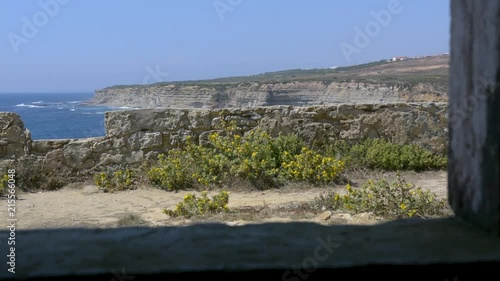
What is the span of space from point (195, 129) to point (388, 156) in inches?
102

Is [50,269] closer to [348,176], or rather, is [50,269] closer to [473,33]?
[473,33]

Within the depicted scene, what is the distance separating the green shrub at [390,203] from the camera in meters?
4.81

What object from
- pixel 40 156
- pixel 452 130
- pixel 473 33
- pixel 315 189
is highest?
pixel 473 33

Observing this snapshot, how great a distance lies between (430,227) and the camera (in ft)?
5.21

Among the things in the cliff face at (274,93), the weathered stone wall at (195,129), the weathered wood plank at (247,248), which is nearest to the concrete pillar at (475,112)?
the weathered wood plank at (247,248)

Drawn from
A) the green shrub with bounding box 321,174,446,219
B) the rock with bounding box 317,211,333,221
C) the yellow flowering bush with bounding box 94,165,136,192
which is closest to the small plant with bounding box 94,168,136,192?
the yellow flowering bush with bounding box 94,165,136,192

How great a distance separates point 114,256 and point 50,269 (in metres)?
0.16

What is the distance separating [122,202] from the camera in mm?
6230

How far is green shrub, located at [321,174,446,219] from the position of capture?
189 inches

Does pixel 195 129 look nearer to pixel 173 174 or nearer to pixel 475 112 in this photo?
pixel 173 174

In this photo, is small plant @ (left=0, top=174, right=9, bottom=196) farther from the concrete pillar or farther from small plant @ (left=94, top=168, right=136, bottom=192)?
the concrete pillar

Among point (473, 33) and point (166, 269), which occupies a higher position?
point (473, 33)

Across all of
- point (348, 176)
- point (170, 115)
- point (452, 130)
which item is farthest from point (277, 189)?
point (452, 130)

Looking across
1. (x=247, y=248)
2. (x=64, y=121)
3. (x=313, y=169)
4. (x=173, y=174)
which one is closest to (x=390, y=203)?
(x=313, y=169)
